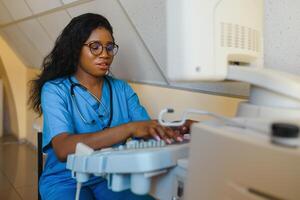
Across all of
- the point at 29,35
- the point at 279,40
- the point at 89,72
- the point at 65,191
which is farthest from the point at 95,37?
the point at 29,35

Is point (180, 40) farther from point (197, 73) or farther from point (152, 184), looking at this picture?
point (152, 184)

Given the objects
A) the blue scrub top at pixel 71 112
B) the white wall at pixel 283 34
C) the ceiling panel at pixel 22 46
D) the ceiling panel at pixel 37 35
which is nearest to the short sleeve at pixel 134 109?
the blue scrub top at pixel 71 112

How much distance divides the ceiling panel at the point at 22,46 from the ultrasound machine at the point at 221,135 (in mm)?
2543

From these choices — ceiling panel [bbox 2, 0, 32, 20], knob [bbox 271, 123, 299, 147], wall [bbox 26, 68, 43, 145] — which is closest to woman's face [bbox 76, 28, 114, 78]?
knob [bbox 271, 123, 299, 147]

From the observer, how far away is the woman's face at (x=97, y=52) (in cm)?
141

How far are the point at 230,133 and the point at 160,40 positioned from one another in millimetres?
935

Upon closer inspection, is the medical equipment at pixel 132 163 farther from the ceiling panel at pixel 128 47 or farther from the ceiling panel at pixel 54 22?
the ceiling panel at pixel 54 22

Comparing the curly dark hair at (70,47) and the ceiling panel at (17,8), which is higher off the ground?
the ceiling panel at (17,8)

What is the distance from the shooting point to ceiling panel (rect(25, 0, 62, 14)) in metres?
1.98

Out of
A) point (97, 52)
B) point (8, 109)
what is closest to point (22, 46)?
point (8, 109)

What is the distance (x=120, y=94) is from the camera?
5.06 ft

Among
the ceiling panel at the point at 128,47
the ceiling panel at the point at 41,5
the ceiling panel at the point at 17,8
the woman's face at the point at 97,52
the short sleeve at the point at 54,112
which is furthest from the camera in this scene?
the ceiling panel at the point at 17,8

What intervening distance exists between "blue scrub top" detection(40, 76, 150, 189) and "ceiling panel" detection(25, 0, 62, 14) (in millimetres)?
734

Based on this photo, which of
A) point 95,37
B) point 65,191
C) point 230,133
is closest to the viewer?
point 230,133
